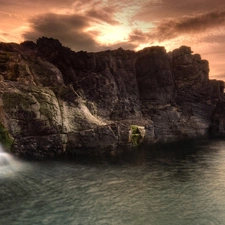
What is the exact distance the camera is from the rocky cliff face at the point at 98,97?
5369cm

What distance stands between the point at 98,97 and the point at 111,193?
237ft

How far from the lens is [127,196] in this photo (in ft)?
101

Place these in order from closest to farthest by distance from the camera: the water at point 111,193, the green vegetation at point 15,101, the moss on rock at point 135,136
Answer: the water at point 111,193 → the green vegetation at point 15,101 → the moss on rock at point 135,136

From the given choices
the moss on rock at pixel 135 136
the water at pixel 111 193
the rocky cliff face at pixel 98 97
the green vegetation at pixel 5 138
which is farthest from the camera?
the moss on rock at pixel 135 136

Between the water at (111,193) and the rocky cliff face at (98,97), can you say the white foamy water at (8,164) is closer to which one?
the water at (111,193)

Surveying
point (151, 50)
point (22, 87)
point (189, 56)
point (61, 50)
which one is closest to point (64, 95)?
point (22, 87)

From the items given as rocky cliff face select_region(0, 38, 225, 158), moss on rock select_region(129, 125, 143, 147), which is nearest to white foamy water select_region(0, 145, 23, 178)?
rocky cliff face select_region(0, 38, 225, 158)

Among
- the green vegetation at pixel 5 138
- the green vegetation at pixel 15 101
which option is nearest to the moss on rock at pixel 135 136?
the green vegetation at pixel 15 101

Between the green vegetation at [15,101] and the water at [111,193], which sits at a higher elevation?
the green vegetation at [15,101]

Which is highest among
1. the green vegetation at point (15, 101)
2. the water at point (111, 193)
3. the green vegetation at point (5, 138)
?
the green vegetation at point (15, 101)

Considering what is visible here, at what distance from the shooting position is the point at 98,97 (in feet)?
336

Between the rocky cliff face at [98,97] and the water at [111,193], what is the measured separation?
9.39 metres

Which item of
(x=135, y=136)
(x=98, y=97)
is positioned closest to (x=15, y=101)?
(x=135, y=136)

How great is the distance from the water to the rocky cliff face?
30.8 ft
